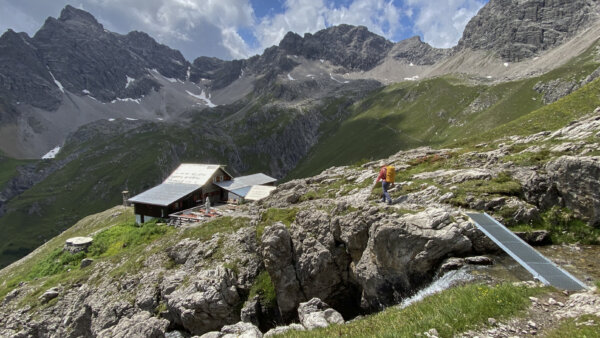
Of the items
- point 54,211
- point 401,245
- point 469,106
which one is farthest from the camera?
point 54,211

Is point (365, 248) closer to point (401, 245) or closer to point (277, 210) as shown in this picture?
point (401, 245)

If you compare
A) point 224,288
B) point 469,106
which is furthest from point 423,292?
point 469,106

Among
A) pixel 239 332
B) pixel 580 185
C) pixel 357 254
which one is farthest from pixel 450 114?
pixel 239 332

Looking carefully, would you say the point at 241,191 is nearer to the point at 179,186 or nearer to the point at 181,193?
the point at 181,193

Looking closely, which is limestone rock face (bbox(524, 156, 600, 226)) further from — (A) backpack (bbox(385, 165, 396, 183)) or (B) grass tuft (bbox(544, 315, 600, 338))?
(B) grass tuft (bbox(544, 315, 600, 338))

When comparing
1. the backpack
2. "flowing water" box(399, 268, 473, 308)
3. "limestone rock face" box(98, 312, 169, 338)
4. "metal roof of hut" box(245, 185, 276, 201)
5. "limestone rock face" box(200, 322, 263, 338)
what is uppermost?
the backpack

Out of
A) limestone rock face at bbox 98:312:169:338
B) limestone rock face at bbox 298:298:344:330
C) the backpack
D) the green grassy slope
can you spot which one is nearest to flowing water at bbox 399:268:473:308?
limestone rock face at bbox 298:298:344:330

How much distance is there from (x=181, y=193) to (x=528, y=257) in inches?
2249

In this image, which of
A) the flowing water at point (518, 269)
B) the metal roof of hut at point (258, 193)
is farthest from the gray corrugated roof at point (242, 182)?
the flowing water at point (518, 269)

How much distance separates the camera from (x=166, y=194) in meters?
59.7

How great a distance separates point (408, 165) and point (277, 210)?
15.8 metres

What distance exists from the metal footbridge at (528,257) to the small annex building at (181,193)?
170 ft

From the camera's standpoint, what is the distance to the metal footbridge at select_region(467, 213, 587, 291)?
1049 centimetres

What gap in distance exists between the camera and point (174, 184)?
6556 centimetres
